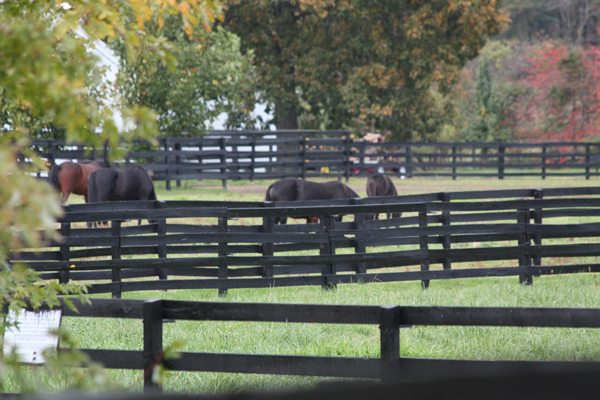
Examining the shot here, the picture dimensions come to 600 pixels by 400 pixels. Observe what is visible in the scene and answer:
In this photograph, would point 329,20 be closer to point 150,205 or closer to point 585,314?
point 150,205

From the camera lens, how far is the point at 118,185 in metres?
13.1

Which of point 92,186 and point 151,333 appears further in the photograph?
point 92,186

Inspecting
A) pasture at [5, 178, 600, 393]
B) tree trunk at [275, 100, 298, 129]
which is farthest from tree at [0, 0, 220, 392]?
tree trunk at [275, 100, 298, 129]

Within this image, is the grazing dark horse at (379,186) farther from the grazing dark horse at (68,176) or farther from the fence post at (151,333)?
the fence post at (151,333)

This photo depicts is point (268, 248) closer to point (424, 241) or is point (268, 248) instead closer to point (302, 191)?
point (424, 241)

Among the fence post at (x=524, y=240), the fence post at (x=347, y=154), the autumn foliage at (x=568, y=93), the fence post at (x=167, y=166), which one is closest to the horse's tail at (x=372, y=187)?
the fence post at (x=524, y=240)

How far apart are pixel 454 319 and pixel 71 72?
2.52 metres

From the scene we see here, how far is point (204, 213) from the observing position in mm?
7926

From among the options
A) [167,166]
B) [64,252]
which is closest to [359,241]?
[64,252]

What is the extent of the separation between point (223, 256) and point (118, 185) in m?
6.10

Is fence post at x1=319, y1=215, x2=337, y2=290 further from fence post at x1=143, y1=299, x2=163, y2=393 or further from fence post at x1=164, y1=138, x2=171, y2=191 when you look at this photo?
fence post at x1=164, y1=138, x2=171, y2=191

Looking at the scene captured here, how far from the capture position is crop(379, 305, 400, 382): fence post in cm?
342

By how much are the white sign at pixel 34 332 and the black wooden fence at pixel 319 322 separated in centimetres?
24

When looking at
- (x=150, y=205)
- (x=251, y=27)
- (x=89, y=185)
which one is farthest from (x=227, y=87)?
(x=150, y=205)
